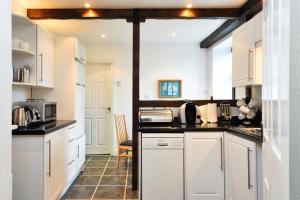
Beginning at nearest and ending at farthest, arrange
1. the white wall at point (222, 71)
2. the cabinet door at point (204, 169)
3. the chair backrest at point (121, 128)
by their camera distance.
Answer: the cabinet door at point (204, 169) → the chair backrest at point (121, 128) → the white wall at point (222, 71)

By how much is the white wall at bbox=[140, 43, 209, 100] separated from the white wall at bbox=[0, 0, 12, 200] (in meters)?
5.05

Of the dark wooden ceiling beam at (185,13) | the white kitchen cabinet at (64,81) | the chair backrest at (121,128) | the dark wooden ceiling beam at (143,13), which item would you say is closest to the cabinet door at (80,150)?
the white kitchen cabinet at (64,81)

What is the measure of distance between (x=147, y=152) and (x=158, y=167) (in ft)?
0.66

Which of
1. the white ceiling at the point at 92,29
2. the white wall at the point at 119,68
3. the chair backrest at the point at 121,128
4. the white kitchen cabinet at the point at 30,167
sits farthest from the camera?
the white wall at the point at 119,68

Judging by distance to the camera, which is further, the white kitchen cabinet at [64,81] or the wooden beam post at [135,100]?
the white kitchen cabinet at [64,81]

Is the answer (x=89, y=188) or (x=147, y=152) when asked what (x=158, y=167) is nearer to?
(x=147, y=152)

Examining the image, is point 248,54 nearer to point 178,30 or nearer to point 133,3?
point 133,3

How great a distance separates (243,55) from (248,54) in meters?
0.15

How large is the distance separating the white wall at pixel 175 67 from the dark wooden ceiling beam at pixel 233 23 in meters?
0.37

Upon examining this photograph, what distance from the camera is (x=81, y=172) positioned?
433 centimetres

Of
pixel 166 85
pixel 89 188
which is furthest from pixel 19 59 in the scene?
pixel 166 85

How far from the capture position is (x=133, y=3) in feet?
11.2

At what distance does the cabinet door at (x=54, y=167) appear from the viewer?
2.70 metres

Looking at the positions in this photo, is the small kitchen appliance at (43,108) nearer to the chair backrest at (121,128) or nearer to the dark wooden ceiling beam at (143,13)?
the dark wooden ceiling beam at (143,13)
